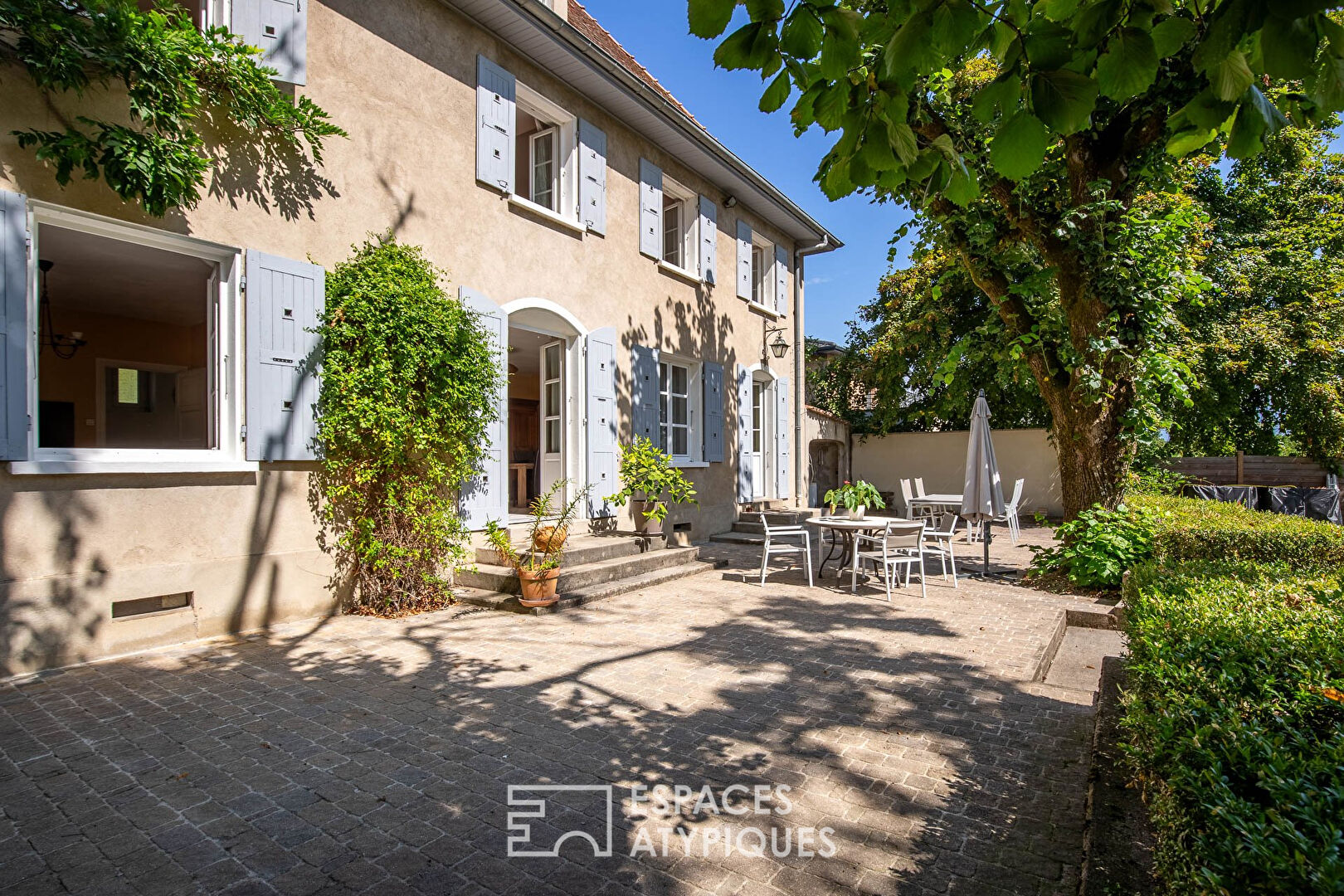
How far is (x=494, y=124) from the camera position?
7.25m

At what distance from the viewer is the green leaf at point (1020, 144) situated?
5.86ft

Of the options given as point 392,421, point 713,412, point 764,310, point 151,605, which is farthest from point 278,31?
point 764,310

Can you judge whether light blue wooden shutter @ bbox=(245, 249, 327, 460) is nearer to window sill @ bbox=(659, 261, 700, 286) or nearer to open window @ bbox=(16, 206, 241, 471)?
open window @ bbox=(16, 206, 241, 471)

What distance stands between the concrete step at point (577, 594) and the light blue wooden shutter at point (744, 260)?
229 inches

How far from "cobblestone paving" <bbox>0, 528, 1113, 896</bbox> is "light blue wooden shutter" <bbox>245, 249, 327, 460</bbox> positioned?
5.06 feet

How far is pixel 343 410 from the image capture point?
5668mm

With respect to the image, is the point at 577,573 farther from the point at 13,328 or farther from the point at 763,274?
the point at 763,274

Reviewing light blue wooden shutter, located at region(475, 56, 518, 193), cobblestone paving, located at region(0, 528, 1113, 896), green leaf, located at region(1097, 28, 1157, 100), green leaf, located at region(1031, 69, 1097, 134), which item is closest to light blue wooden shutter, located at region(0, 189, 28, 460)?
cobblestone paving, located at region(0, 528, 1113, 896)

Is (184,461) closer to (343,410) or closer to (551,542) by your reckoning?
(343,410)

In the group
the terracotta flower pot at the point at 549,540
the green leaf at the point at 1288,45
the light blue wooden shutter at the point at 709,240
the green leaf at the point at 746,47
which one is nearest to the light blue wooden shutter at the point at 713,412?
the light blue wooden shutter at the point at 709,240

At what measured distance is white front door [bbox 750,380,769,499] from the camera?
12.4m

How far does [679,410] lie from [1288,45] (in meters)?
9.39

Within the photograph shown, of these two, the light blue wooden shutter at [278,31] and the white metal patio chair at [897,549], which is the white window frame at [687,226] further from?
the light blue wooden shutter at [278,31]

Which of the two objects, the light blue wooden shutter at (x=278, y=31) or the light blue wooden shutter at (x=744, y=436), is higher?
the light blue wooden shutter at (x=278, y=31)
